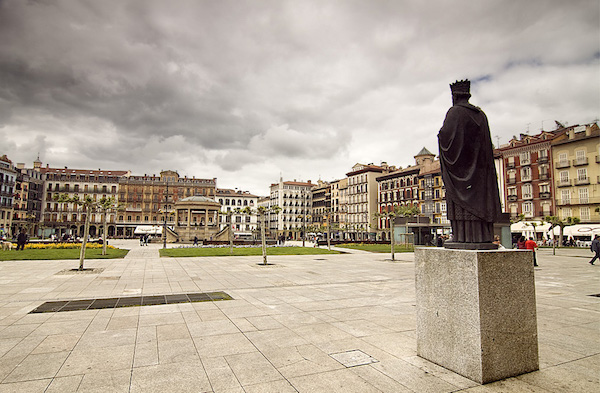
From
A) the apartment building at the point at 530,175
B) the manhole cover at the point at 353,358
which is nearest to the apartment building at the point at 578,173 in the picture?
the apartment building at the point at 530,175

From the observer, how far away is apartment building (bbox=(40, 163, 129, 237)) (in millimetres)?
89000

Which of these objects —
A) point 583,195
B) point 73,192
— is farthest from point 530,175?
point 73,192

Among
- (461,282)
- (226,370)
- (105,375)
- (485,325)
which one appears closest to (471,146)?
(461,282)

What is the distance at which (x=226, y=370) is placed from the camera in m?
4.47

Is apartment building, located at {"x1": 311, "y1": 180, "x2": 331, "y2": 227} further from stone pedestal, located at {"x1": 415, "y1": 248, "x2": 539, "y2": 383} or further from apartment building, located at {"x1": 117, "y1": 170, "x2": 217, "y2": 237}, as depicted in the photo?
stone pedestal, located at {"x1": 415, "y1": 248, "x2": 539, "y2": 383}

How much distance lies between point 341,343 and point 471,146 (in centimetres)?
368

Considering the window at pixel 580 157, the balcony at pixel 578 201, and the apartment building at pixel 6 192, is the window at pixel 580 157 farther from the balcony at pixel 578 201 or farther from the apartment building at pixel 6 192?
the apartment building at pixel 6 192

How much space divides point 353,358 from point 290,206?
370ft

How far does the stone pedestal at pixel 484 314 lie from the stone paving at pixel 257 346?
0.18 meters

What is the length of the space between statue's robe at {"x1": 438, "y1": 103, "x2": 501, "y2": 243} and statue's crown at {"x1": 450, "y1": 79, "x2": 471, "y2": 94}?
25 centimetres

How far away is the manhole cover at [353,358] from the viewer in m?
4.68

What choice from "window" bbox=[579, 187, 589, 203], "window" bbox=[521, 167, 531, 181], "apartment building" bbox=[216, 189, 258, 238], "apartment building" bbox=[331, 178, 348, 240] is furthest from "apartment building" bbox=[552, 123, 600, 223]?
"apartment building" bbox=[216, 189, 258, 238]

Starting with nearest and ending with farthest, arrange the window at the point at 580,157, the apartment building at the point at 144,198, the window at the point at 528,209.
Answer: the window at the point at 580,157, the window at the point at 528,209, the apartment building at the point at 144,198

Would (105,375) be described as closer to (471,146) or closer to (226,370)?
(226,370)
